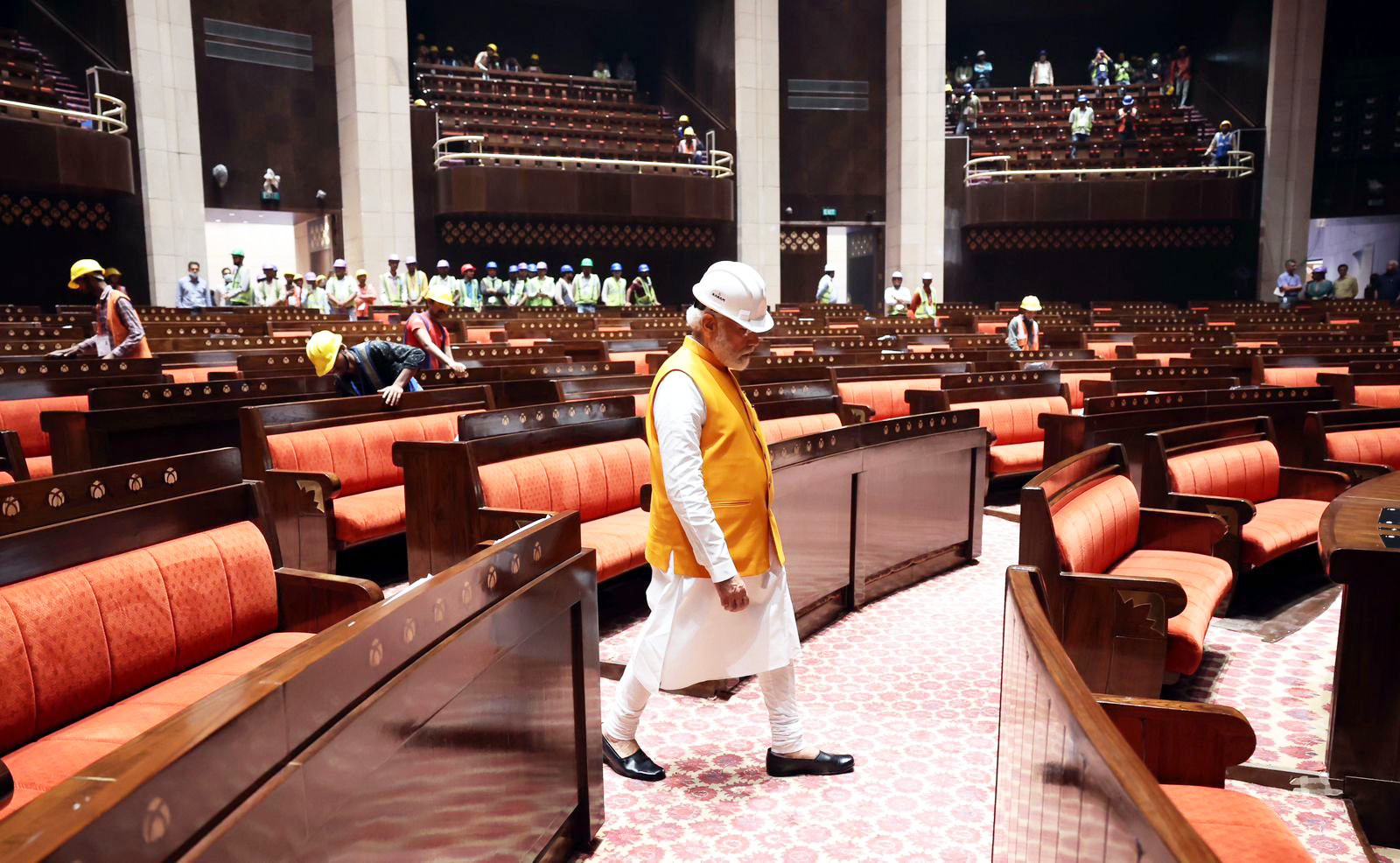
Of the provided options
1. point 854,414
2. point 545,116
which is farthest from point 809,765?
point 545,116

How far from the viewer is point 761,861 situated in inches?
Result: 99.1

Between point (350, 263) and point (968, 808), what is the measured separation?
690 inches

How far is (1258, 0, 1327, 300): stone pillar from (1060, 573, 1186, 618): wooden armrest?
70.2ft

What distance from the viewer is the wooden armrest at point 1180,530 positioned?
397 cm

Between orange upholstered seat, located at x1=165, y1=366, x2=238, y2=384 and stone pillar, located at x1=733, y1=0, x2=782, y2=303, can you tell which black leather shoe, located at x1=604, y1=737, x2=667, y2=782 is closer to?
orange upholstered seat, located at x1=165, y1=366, x2=238, y2=384

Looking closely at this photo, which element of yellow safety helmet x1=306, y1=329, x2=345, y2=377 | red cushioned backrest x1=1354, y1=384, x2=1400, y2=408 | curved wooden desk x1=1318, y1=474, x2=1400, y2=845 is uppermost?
yellow safety helmet x1=306, y1=329, x2=345, y2=377

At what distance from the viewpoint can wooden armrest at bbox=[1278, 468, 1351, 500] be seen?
496 cm

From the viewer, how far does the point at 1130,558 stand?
13.0ft

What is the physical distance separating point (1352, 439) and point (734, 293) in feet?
14.8

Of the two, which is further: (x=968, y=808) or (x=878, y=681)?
(x=878, y=681)

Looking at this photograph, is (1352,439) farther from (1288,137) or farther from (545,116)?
(1288,137)

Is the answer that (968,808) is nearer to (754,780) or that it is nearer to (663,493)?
(754,780)

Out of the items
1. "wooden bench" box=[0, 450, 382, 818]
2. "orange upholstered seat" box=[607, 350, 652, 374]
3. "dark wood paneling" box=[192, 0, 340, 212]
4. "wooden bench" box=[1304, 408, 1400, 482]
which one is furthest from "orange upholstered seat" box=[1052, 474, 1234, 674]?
"dark wood paneling" box=[192, 0, 340, 212]

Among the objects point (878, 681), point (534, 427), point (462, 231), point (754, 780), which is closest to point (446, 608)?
point (754, 780)
